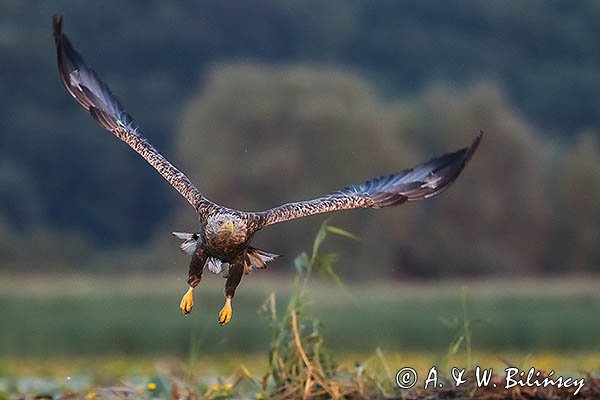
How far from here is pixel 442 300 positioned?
1155 inches

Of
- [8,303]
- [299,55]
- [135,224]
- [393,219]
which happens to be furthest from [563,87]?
[8,303]

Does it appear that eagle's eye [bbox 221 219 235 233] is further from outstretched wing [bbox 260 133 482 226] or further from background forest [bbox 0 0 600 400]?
background forest [bbox 0 0 600 400]

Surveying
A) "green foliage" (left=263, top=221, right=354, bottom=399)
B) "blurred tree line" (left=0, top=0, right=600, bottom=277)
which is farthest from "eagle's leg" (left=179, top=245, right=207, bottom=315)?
"blurred tree line" (left=0, top=0, right=600, bottom=277)

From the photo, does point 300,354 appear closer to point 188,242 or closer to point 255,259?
point 255,259

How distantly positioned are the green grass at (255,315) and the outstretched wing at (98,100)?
12.9 m

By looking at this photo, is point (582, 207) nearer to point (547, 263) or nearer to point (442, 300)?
point (547, 263)

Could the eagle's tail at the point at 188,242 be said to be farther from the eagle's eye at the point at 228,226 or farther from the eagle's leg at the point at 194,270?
the eagle's eye at the point at 228,226

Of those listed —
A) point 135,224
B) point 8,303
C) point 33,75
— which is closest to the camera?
point 8,303

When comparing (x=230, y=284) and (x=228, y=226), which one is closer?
(x=228, y=226)

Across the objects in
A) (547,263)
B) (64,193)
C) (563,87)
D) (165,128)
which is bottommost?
(547,263)

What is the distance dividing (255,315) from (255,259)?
1968 cm

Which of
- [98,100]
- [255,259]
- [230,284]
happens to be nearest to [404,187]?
[255,259]

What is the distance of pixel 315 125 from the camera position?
36219 mm

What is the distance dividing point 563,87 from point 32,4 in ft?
62.8
